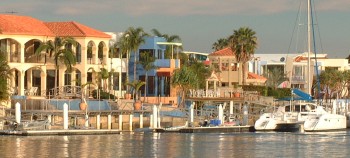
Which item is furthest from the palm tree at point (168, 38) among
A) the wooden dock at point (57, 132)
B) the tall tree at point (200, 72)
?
the wooden dock at point (57, 132)

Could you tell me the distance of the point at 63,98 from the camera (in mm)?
94125

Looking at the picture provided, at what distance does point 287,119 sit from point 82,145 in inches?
925

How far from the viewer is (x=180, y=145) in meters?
72.6

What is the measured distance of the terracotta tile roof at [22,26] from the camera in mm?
97062

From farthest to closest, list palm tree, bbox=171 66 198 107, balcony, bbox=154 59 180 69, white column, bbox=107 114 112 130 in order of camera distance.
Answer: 1. balcony, bbox=154 59 180 69
2. palm tree, bbox=171 66 198 107
3. white column, bbox=107 114 112 130

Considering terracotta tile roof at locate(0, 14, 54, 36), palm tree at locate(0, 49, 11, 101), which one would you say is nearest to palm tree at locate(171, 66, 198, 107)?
terracotta tile roof at locate(0, 14, 54, 36)

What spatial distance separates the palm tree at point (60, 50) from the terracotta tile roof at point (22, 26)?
189 centimetres

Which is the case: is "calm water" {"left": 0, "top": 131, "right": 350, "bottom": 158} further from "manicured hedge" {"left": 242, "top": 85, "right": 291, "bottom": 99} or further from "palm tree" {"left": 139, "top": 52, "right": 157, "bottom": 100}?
"palm tree" {"left": 139, "top": 52, "right": 157, "bottom": 100}

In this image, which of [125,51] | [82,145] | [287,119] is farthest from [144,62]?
[82,145]

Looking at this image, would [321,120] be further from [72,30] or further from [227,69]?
[227,69]

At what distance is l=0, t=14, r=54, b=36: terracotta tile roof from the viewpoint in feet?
318

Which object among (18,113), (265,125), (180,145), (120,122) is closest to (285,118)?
(265,125)

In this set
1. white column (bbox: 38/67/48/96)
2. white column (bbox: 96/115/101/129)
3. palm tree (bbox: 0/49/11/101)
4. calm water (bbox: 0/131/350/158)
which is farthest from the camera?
white column (bbox: 38/67/48/96)

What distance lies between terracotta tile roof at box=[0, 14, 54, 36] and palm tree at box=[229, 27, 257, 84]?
2935cm
